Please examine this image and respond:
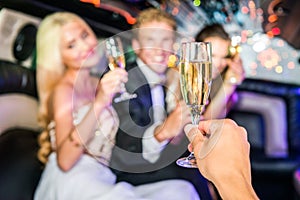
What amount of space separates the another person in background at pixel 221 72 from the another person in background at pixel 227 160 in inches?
50.0

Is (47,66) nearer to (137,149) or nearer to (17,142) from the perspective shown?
(17,142)

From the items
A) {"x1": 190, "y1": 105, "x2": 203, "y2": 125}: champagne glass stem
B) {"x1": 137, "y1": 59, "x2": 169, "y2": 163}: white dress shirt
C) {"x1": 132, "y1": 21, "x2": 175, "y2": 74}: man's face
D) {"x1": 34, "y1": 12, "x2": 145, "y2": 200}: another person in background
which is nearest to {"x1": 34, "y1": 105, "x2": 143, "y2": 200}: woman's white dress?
{"x1": 34, "y1": 12, "x2": 145, "y2": 200}: another person in background

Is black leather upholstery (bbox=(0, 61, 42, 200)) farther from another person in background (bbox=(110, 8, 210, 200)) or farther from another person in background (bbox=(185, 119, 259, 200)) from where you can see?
another person in background (bbox=(185, 119, 259, 200))

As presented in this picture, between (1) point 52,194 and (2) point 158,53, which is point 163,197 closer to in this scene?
(1) point 52,194

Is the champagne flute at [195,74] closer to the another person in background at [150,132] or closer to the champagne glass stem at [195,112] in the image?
the champagne glass stem at [195,112]

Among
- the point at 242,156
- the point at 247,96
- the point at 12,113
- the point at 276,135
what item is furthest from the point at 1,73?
the point at 276,135

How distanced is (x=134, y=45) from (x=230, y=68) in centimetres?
52

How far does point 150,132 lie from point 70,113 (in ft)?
0.96

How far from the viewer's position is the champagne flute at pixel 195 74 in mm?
820

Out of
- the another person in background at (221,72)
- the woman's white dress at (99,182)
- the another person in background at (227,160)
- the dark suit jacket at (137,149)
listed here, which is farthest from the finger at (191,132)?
the another person in background at (221,72)

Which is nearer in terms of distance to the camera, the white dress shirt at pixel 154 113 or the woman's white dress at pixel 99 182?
the woman's white dress at pixel 99 182

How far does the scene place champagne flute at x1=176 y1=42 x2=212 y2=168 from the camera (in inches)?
32.3

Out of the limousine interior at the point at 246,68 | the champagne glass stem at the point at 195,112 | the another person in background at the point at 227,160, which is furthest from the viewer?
the limousine interior at the point at 246,68

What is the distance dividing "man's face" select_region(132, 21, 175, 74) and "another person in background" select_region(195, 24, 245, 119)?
0.22 m
